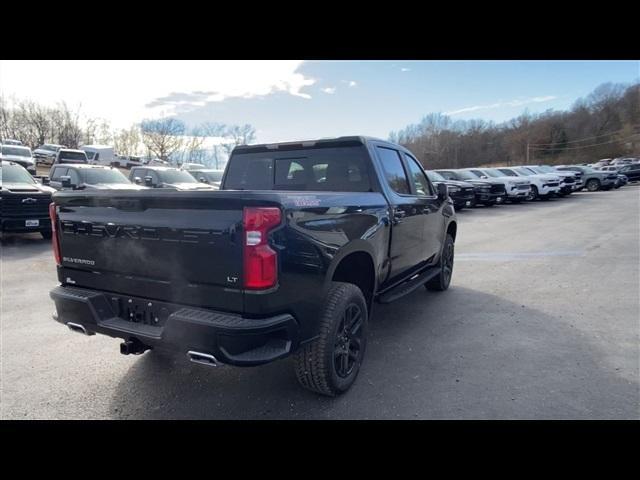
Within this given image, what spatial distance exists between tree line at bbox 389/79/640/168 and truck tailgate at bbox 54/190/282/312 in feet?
282

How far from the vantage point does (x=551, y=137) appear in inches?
3531

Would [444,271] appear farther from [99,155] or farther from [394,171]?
[99,155]

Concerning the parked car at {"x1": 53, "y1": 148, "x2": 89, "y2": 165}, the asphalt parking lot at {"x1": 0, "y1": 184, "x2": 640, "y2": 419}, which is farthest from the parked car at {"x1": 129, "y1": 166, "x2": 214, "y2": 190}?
the parked car at {"x1": 53, "y1": 148, "x2": 89, "y2": 165}

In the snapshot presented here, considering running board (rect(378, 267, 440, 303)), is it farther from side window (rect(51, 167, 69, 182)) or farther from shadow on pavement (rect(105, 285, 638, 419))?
side window (rect(51, 167, 69, 182))

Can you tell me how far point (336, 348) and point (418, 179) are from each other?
9.56 feet

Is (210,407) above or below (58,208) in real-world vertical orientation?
below

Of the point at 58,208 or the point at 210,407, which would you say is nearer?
the point at 210,407

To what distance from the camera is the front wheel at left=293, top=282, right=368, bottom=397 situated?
9.69 feet

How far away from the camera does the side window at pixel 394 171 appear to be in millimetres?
4328

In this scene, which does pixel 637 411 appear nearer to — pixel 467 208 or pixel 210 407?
pixel 210 407

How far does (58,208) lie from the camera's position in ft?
10.7
